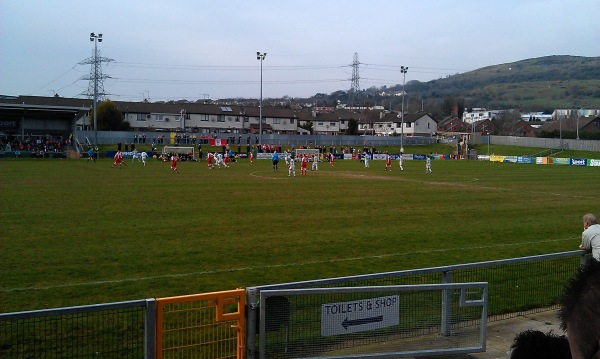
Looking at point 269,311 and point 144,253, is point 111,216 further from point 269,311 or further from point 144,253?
point 269,311

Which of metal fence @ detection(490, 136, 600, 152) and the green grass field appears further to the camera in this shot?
metal fence @ detection(490, 136, 600, 152)

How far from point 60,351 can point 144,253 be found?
8.19 metres

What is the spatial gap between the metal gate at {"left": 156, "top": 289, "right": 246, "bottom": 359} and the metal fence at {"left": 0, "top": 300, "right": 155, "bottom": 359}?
269 mm

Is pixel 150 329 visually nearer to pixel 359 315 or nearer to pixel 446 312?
pixel 359 315

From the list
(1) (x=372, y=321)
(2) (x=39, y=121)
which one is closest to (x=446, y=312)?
(1) (x=372, y=321)

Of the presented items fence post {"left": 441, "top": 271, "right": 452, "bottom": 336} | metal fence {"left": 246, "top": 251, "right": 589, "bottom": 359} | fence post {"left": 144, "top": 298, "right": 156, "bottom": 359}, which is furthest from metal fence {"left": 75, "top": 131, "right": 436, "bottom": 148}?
fence post {"left": 144, "top": 298, "right": 156, "bottom": 359}

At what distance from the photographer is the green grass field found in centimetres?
1228

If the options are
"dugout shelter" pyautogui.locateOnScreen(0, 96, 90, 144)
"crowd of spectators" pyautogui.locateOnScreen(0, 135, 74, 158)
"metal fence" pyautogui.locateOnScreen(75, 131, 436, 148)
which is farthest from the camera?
"metal fence" pyautogui.locateOnScreen(75, 131, 436, 148)

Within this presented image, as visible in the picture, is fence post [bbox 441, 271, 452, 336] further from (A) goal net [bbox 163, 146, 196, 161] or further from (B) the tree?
(B) the tree

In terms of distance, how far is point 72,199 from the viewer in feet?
84.1

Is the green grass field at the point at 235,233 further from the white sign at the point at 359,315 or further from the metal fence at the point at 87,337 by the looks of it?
the white sign at the point at 359,315

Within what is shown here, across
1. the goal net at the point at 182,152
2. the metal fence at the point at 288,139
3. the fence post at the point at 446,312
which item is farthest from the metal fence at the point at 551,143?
the fence post at the point at 446,312

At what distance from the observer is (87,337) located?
21.6ft

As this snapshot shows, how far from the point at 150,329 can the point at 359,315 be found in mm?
2539
